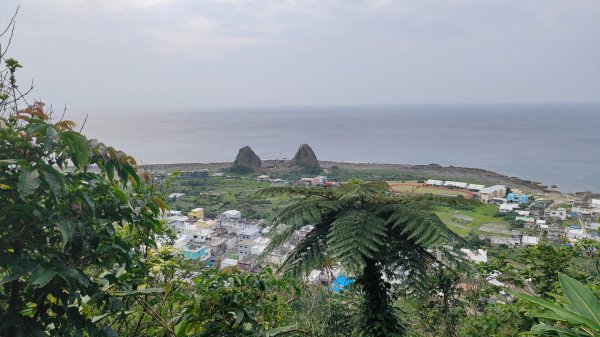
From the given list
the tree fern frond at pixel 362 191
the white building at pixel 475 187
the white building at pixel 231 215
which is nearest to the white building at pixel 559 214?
the white building at pixel 475 187

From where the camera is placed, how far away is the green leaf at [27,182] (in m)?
1.04

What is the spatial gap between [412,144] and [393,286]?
197 ft

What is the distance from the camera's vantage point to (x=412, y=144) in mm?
60125

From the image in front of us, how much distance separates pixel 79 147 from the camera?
3.97 ft

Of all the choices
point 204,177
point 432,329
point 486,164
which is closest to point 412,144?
point 486,164

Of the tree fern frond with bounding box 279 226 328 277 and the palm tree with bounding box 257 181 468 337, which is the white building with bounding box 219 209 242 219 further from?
the tree fern frond with bounding box 279 226 328 277

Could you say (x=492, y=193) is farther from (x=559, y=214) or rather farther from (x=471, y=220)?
(x=471, y=220)

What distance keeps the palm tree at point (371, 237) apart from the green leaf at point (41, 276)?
5.08 feet

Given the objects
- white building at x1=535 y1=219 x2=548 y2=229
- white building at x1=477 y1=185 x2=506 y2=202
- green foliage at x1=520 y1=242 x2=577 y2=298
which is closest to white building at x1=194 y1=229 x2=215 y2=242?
green foliage at x1=520 y1=242 x2=577 y2=298

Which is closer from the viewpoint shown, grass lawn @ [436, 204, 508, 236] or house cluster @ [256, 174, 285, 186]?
grass lawn @ [436, 204, 508, 236]

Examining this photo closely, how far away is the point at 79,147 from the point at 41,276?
40 centimetres

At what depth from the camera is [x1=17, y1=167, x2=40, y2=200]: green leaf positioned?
1038 mm

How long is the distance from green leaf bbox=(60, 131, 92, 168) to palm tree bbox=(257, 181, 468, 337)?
58.7 inches

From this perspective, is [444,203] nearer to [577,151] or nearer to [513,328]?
[513,328]
